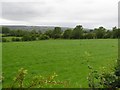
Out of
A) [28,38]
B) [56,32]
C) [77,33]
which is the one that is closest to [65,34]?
[56,32]

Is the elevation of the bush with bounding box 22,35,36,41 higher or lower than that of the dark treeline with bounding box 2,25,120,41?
lower

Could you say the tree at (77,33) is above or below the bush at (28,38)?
above

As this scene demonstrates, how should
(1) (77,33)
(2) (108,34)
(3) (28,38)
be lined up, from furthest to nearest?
(2) (108,34), (1) (77,33), (3) (28,38)

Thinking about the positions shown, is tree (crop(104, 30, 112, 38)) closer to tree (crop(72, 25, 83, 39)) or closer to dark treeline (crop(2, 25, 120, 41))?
dark treeline (crop(2, 25, 120, 41))

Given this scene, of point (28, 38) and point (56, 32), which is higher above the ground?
point (56, 32)

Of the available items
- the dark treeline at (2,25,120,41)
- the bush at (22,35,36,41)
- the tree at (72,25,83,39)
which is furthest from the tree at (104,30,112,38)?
the bush at (22,35,36,41)

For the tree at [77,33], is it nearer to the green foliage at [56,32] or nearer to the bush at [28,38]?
the green foliage at [56,32]

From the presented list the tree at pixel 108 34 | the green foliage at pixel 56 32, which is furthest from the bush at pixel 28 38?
the tree at pixel 108 34

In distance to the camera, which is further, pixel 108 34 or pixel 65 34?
pixel 108 34

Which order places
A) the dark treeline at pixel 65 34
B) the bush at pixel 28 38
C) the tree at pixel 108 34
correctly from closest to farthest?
the bush at pixel 28 38 < the dark treeline at pixel 65 34 < the tree at pixel 108 34

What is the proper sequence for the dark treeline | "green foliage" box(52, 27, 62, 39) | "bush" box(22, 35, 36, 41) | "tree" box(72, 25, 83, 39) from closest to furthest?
"bush" box(22, 35, 36, 41)
the dark treeline
"green foliage" box(52, 27, 62, 39)
"tree" box(72, 25, 83, 39)

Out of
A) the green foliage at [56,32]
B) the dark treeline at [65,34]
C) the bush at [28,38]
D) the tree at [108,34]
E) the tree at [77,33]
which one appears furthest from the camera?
the tree at [108,34]

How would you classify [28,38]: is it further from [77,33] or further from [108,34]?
[108,34]

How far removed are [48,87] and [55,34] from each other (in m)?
42.8
